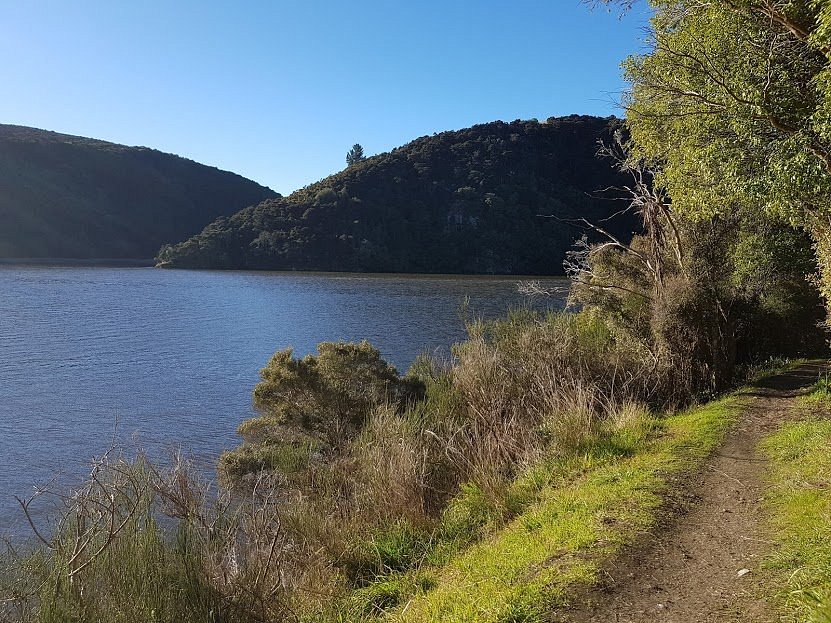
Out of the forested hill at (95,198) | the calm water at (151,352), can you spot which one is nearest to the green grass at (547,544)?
the calm water at (151,352)

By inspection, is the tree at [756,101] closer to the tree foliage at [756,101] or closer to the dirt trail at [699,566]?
the tree foliage at [756,101]

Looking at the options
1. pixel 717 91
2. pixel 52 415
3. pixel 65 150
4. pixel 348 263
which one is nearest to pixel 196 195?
pixel 65 150

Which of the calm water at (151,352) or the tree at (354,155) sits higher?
the tree at (354,155)

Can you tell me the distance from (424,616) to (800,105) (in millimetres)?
7760

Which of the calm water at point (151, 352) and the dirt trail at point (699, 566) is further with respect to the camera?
the calm water at point (151, 352)

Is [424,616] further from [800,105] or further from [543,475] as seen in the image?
[800,105]

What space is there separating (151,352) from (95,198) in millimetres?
119005

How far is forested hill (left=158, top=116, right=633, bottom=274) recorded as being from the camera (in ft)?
324

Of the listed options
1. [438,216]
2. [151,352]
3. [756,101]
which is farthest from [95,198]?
[756,101]

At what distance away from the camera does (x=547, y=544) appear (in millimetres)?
5496

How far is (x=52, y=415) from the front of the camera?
640 inches

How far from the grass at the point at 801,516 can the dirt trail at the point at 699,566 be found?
0.52 ft

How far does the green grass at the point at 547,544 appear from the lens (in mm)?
4617

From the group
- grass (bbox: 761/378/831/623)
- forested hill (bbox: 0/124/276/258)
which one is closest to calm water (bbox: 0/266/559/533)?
grass (bbox: 761/378/831/623)
